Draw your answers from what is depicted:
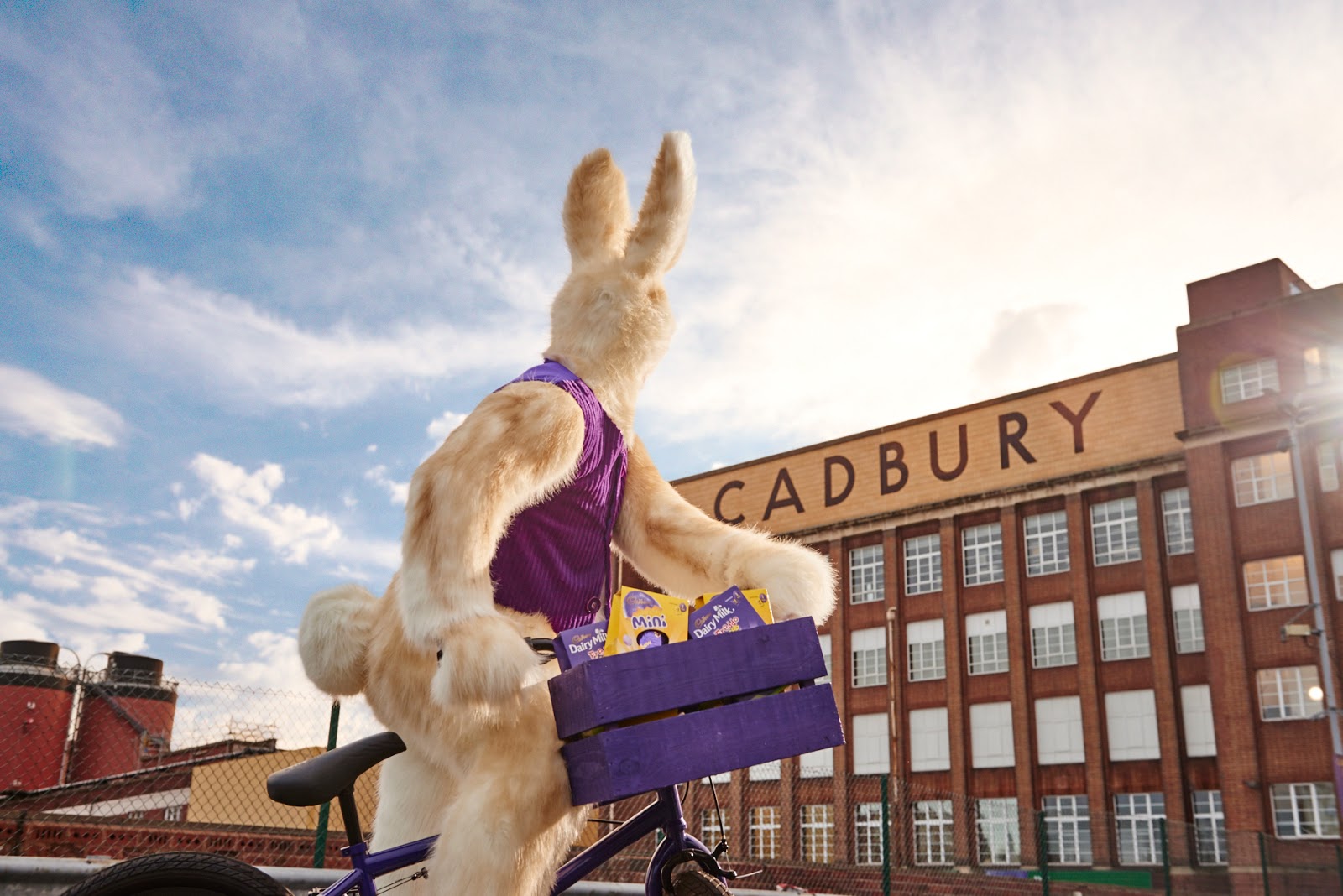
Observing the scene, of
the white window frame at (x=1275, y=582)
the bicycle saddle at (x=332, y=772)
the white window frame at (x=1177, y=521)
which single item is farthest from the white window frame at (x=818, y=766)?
the bicycle saddle at (x=332, y=772)

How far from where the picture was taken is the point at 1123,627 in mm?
30500

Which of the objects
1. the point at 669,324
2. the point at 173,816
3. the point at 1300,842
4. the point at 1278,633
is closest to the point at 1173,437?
the point at 1278,633

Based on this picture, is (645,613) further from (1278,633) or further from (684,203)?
(1278,633)

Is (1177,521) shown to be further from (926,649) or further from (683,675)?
(683,675)

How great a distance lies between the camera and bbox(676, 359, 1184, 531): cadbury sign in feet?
105

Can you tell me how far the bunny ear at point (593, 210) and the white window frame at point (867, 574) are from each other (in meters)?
34.4

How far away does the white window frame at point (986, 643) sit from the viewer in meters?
Result: 32.9

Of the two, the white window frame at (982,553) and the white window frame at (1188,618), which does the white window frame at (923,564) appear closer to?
the white window frame at (982,553)

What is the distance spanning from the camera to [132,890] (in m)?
2.22

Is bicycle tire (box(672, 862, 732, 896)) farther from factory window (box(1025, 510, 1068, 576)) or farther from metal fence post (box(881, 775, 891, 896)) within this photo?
factory window (box(1025, 510, 1068, 576))

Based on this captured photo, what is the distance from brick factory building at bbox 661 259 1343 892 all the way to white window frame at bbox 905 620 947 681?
9cm

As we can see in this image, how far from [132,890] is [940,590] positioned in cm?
3435

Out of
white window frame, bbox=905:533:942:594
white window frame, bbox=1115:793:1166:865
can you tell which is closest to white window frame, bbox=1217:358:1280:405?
white window frame, bbox=905:533:942:594

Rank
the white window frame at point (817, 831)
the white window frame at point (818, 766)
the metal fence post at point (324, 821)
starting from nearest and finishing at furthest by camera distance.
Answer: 1. the metal fence post at point (324, 821)
2. the white window frame at point (817, 831)
3. the white window frame at point (818, 766)
